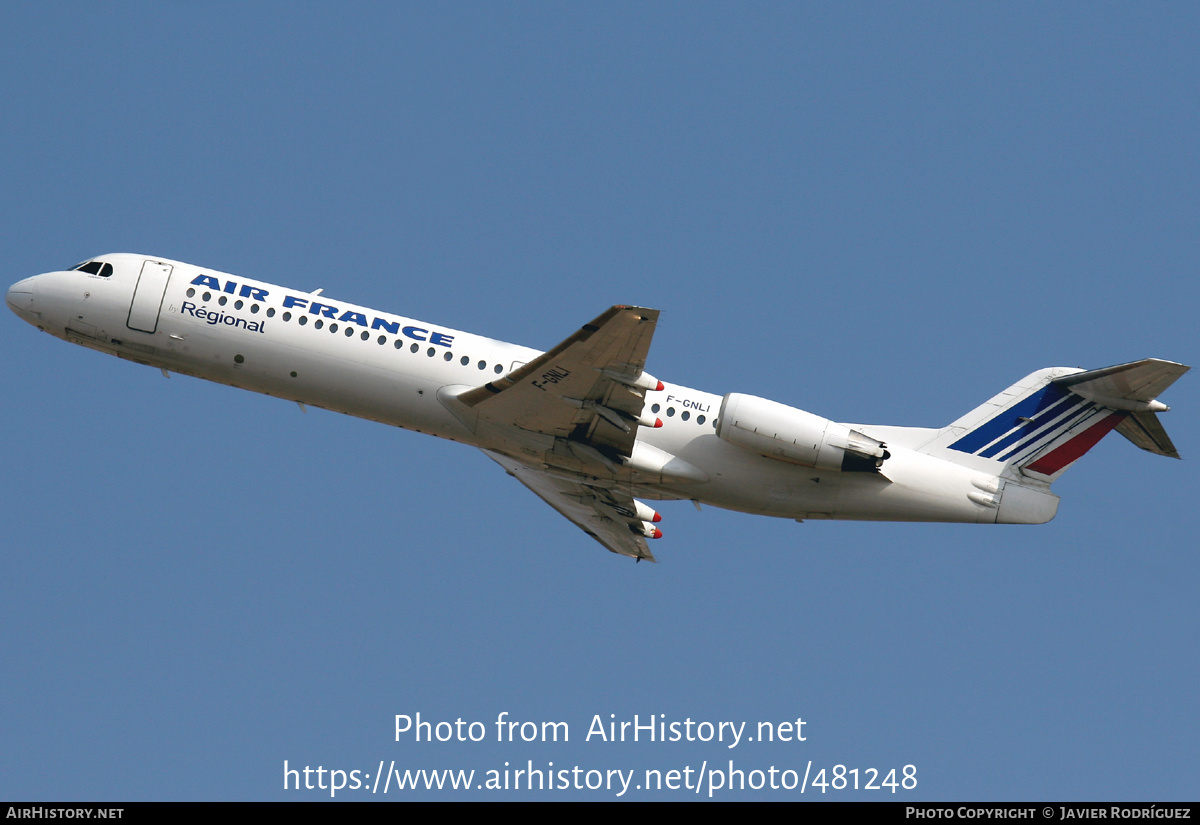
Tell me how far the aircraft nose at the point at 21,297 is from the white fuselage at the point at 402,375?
141 cm

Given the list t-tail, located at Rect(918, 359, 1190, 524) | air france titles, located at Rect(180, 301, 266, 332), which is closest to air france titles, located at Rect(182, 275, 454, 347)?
air france titles, located at Rect(180, 301, 266, 332)

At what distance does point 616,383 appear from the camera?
24703mm

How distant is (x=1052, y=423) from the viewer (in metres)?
28.0

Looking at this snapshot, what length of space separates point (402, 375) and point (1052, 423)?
15.8m

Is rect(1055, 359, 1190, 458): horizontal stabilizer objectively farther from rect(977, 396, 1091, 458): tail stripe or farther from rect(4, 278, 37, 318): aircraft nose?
rect(4, 278, 37, 318): aircraft nose

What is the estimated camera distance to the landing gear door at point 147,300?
27812 mm

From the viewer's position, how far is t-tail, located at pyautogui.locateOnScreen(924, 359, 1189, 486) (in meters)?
26.8

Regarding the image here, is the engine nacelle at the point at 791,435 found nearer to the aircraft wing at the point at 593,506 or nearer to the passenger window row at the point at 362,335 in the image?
the aircraft wing at the point at 593,506

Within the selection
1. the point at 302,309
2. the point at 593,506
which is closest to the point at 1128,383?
the point at 593,506

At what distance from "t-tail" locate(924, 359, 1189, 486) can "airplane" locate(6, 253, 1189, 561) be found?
0.11ft

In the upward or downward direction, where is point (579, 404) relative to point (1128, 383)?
downward

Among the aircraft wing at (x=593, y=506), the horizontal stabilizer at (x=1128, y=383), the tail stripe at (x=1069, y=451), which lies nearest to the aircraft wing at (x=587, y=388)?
the aircraft wing at (x=593, y=506)

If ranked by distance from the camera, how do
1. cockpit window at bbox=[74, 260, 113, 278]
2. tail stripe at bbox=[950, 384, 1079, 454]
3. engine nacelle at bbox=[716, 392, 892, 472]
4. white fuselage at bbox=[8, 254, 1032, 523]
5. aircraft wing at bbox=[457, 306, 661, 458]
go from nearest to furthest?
aircraft wing at bbox=[457, 306, 661, 458], engine nacelle at bbox=[716, 392, 892, 472], white fuselage at bbox=[8, 254, 1032, 523], tail stripe at bbox=[950, 384, 1079, 454], cockpit window at bbox=[74, 260, 113, 278]

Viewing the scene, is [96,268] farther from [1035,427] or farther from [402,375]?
[1035,427]
